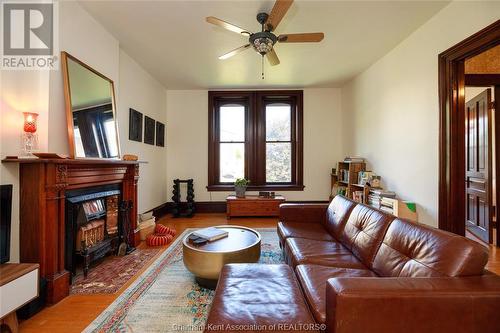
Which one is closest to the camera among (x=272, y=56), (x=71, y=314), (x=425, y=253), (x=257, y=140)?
(x=425, y=253)

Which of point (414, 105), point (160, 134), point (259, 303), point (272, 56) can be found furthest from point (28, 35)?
point (414, 105)

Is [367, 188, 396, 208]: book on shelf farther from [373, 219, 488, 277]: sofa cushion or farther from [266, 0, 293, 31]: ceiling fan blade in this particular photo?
[266, 0, 293, 31]: ceiling fan blade

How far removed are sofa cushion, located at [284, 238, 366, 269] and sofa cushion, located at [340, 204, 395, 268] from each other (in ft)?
0.21

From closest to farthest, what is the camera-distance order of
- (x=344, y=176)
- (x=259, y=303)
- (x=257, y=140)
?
1. (x=259, y=303)
2. (x=344, y=176)
3. (x=257, y=140)

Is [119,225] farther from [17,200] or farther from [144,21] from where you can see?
[144,21]

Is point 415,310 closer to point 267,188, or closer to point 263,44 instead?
point 263,44

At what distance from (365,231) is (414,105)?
6.83 ft

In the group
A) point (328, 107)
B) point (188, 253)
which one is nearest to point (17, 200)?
point (188, 253)

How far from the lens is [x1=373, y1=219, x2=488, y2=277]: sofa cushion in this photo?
1.14 meters

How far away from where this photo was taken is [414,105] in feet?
10.0

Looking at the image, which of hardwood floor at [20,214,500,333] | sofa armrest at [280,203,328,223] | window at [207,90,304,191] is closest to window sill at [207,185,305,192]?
window at [207,90,304,191]

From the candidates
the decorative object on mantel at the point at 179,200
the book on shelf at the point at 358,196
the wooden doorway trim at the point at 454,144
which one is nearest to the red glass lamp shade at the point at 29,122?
the decorative object on mantel at the point at 179,200

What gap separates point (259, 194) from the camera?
5.18m

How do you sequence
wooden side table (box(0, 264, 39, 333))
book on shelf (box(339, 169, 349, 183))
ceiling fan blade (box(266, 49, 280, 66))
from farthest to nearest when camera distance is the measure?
book on shelf (box(339, 169, 349, 183))
ceiling fan blade (box(266, 49, 280, 66))
wooden side table (box(0, 264, 39, 333))
